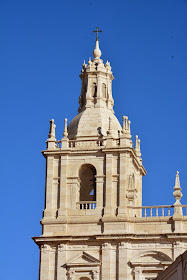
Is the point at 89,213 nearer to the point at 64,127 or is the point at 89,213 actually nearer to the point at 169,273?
the point at 64,127

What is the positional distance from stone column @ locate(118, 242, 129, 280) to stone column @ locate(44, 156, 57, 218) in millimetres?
4377

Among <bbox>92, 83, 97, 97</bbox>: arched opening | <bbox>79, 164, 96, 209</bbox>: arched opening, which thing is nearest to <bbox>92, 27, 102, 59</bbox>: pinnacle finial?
<bbox>92, 83, 97, 97</bbox>: arched opening

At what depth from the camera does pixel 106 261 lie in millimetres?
57500

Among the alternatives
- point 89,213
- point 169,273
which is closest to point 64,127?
point 89,213

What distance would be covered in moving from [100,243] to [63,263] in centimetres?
Result: 227

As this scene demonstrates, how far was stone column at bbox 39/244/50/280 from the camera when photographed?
5784 centimetres

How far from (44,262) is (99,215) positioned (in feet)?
13.0

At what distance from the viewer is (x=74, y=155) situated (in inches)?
2382

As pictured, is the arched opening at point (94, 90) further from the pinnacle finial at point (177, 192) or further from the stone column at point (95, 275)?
the stone column at point (95, 275)

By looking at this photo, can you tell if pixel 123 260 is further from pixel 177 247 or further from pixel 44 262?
pixel 44 262

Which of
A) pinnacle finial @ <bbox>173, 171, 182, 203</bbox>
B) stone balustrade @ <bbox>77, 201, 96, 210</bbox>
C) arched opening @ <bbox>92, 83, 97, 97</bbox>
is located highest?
arched opening @ <bbox>92, 83, 97, 97</bbox>

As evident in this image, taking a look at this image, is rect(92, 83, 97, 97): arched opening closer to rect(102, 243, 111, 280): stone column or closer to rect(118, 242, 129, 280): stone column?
rect(102, 243, 111, 280): stone column

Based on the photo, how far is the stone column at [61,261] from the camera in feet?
189

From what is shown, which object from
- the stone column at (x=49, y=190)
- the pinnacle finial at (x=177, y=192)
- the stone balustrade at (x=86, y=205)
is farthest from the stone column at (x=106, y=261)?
the pinnacle finial at (x=177, y=192)
